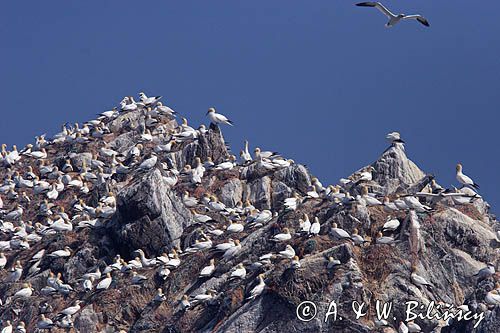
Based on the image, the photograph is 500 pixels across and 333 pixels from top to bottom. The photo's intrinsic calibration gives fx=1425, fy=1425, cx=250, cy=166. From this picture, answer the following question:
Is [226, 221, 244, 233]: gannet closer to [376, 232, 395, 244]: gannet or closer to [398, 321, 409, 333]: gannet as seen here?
[376, 232, 395, 244]: gannet

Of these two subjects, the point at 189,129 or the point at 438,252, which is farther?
the point at 189,129

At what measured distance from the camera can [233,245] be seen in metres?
41.4

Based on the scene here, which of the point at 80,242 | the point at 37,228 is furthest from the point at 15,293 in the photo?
the point at 37,228

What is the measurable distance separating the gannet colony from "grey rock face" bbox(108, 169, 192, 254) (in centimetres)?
4

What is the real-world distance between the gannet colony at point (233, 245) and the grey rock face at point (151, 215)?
0.04m

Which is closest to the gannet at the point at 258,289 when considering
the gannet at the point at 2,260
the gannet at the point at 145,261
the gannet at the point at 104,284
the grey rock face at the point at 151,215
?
the gannet at the point at 145,261

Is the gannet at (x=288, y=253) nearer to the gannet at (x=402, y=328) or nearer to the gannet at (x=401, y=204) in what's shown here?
the gannet at (x=401, y=204)

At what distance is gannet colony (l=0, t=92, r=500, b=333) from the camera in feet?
117

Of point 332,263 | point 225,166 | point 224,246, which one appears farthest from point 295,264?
point 225,166

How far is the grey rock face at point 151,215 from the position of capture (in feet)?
146

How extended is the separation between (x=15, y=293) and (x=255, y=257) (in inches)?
352

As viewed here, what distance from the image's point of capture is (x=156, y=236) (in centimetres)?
4491

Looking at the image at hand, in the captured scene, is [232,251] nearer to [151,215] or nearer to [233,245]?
[233,245]

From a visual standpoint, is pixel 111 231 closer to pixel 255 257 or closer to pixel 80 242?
pixel 80 242
